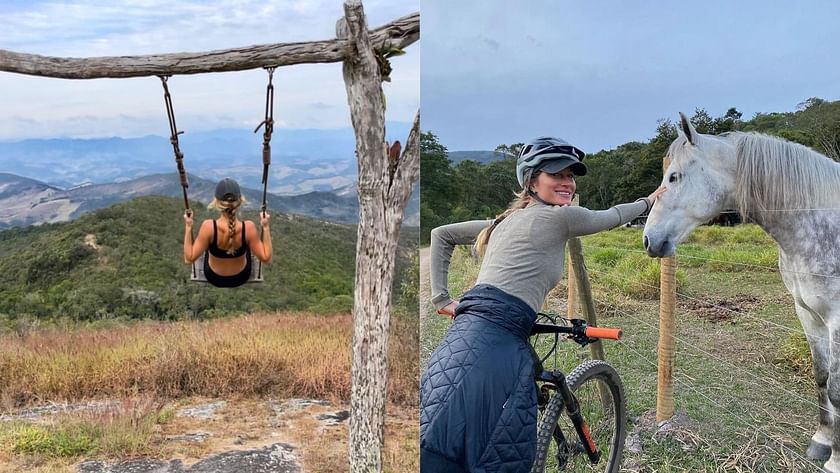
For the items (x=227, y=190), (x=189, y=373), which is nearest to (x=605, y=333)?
(x=227, y=190)

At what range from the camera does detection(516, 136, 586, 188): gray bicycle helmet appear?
1856 millimetres

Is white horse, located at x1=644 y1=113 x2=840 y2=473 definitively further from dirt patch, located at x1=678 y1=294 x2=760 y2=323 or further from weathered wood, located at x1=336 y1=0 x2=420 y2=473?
weathered wood, located at x1=336 y1=0 x2=420 y2=473

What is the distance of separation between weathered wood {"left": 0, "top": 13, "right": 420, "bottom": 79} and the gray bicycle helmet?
1261 millimetres

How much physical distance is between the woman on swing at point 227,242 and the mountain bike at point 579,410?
1.47 meters

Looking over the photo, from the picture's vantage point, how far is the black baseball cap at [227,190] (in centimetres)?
299

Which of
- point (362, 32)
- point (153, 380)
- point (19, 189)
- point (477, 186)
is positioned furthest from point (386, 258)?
point (19, 189)

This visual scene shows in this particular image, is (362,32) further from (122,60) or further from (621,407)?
(621,407)

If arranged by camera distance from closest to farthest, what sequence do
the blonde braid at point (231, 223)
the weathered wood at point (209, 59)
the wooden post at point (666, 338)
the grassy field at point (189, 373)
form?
the wooden post at point (666, 338), the weathered wood at point (209, 59), the blonde braid at point (231, 223), the grassy field at point (189, 373)

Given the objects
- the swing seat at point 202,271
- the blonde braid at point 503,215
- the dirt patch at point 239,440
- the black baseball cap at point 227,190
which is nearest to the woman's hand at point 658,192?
the blonde braid at point 503,215

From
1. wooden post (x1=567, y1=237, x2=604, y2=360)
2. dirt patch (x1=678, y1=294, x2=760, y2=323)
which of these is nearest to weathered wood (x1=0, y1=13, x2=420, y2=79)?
wooden post (x1=567, y1=237, x2=604, y2=360)

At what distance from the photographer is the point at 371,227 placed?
10.6 feet

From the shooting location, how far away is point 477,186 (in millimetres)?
3379

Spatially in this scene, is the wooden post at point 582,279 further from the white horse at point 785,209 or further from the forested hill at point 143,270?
the forested hill at point 143,270

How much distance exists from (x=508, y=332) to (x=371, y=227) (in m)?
1.46
